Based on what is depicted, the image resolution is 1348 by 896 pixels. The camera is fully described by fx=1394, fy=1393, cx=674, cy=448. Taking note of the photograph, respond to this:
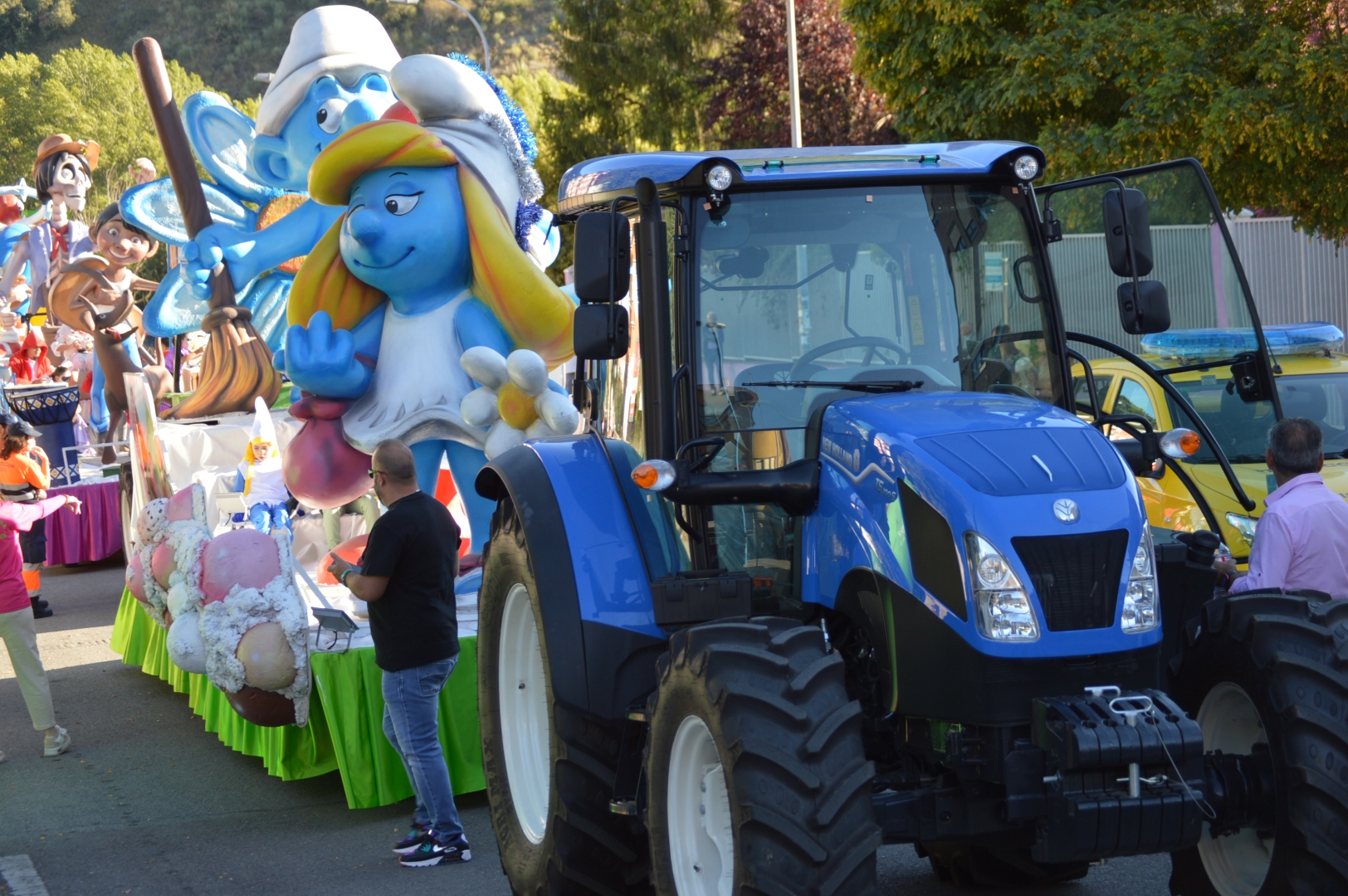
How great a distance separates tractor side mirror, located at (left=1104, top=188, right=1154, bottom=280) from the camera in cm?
386

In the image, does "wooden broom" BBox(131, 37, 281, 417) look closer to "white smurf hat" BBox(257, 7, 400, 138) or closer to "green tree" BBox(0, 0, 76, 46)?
"white smurf hat" BBox(257, 7, 400, 138)

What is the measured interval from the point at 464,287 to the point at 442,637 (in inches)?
114

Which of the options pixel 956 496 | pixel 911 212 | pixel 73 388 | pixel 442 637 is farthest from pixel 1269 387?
pixel 73 388

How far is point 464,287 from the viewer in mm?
7688

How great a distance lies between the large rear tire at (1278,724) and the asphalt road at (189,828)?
1.01m

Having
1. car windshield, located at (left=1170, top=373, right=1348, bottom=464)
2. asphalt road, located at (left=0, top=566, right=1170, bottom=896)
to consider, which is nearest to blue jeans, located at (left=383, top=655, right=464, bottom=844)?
asphalt road, located at (left=0, top=566, right=1170, bottom=896)

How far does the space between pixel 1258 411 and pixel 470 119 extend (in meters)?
4.35

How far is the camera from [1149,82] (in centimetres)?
1220

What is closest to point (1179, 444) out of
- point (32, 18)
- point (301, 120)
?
point (301, 120)

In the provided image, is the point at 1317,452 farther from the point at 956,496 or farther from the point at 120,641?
the point at 120,641

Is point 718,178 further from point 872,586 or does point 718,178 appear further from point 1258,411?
point 1258,411

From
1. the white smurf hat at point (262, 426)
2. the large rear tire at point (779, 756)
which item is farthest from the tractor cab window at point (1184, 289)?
the white smurf hat at point (262, 426)

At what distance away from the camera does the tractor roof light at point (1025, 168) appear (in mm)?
4008


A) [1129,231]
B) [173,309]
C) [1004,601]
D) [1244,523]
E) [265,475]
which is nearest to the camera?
[1004,601]
